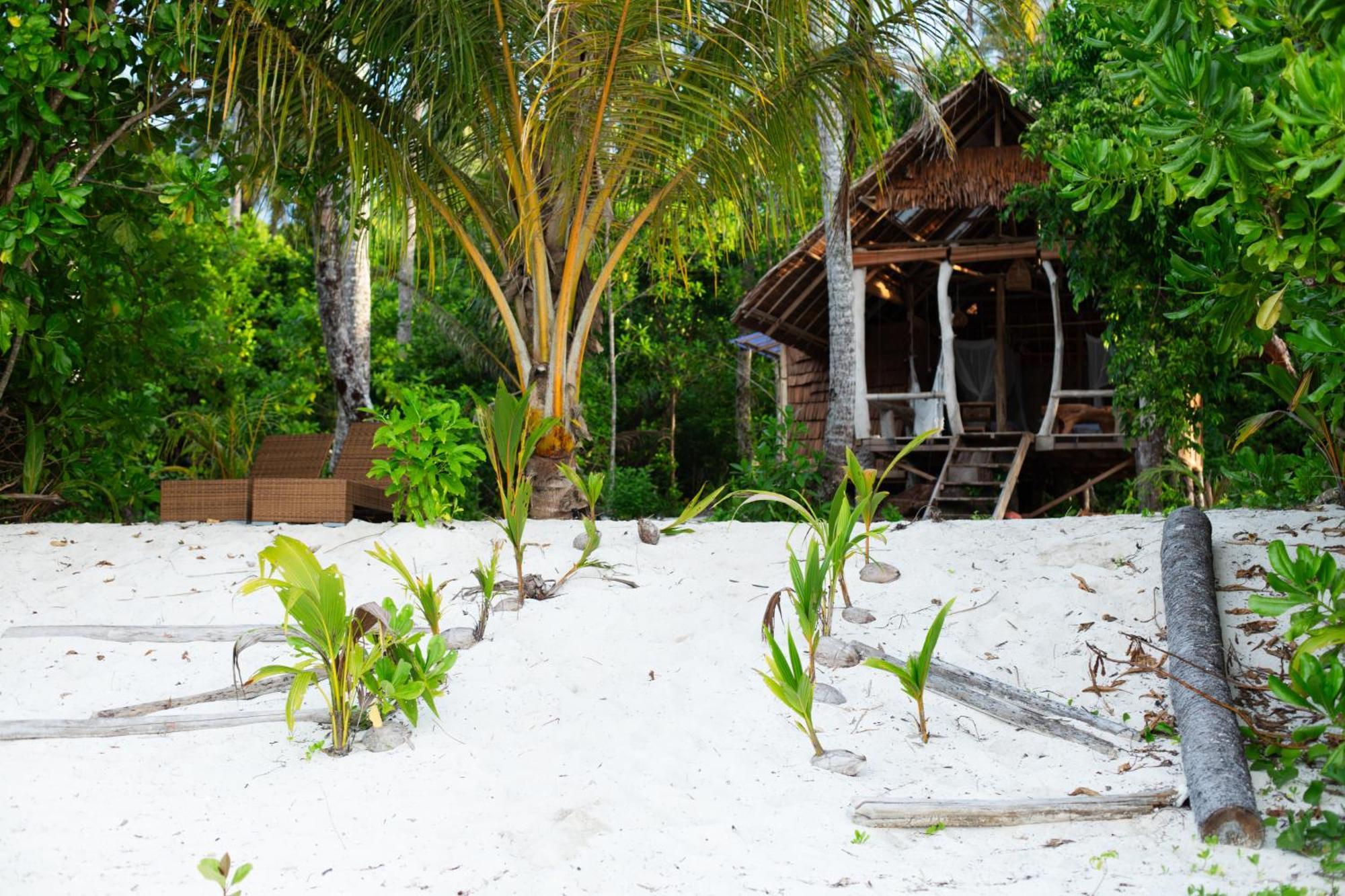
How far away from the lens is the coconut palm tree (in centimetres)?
567

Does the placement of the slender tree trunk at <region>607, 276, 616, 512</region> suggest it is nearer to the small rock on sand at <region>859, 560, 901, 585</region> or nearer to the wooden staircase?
the wooden staircase

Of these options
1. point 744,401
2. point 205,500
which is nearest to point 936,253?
point 744,401

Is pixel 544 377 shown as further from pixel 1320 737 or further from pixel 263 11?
pixel 1320 737

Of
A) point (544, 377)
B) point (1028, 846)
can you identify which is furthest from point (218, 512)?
point (1028, 846)

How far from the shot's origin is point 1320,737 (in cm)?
334

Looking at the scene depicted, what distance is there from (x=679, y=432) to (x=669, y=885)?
14598mm

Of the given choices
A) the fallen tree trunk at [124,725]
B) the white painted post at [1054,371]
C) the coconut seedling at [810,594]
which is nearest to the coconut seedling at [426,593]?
the fallen tree trunk at [124,725]

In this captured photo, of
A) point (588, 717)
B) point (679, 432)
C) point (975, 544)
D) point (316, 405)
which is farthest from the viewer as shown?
point (679, 432)

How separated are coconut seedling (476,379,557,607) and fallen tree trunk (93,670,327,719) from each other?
956 mm

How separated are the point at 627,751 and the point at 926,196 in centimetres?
739

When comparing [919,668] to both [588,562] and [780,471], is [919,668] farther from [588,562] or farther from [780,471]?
[780,471]

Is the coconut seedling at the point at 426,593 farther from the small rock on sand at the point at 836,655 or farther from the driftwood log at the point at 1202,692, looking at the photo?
the driftwood log at the point at 1202,692

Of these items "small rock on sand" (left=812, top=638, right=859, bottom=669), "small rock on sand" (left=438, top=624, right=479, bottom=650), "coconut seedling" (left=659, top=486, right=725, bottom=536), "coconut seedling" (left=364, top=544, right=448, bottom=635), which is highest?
"coconut seedling" (left=659, top=486, right=725, bottom=536)

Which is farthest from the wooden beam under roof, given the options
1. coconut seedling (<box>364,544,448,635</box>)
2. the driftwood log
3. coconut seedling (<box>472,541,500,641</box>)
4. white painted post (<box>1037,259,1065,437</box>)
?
coconut seedling (<box>364,544,448,635</box>)
